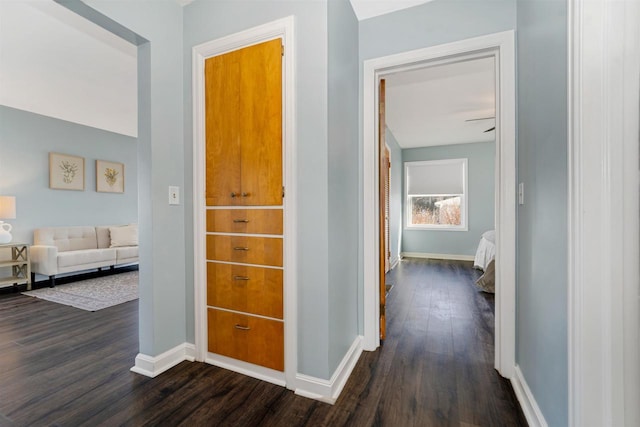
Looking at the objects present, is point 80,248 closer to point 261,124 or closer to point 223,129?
point 223,129

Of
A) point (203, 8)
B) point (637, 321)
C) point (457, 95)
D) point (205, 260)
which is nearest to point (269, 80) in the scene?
point (203, 8)

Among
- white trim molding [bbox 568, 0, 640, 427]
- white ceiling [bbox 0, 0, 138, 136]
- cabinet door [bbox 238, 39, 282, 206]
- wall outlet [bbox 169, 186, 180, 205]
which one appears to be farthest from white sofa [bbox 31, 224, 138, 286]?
white trim molding [bbox 568, 0, 640, 427]

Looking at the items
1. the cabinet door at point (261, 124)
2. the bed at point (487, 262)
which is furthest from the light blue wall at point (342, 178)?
the bed at point (487, 262)

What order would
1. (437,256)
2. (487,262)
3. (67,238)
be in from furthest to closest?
1. (437,256)
2. (67,238)
3. (487,262)

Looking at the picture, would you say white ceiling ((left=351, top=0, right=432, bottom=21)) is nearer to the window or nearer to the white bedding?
the white bedding

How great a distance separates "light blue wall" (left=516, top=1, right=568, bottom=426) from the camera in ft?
3.50

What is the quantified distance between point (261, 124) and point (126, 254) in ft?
14.7

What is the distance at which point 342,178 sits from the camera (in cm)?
183

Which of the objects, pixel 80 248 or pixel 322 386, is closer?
pixel 322 386

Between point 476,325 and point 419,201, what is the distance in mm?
4424

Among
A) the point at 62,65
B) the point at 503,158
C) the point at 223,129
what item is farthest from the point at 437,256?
the point at 62,65

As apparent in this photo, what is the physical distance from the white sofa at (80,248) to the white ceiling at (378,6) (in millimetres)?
4878

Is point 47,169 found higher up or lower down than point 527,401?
higher up

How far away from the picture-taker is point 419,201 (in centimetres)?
669
